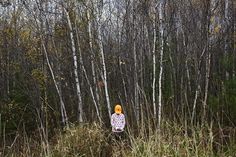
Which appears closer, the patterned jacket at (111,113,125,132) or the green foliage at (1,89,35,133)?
the patterned jacket at (111,113,125,132)

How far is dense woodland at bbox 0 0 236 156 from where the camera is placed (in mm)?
12328

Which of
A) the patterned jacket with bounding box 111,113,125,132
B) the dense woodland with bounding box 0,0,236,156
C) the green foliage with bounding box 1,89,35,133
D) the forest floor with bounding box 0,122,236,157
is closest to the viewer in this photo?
the forest floor with bounding box 0,122,236,157

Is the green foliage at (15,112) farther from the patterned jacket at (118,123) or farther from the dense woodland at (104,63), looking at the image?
the patterned jacket at (118,123)

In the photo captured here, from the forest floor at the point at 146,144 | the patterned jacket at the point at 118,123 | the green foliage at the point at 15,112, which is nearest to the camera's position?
the forest floor at the point at 146,144

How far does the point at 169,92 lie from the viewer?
14094mm

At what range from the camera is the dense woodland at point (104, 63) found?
1233 cm

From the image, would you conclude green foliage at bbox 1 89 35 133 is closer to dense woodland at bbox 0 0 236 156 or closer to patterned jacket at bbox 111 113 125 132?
dense woodland at bbox 0 0 236 156

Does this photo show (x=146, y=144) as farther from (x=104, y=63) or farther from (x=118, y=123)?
(x=104, y=63)

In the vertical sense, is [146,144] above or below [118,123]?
above

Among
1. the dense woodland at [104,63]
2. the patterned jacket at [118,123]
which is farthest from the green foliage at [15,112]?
the patterned jacket at [118,123]

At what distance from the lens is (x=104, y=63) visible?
12.2 meters

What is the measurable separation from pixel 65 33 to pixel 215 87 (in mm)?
6183

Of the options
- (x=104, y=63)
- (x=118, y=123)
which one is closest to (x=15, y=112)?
(x=104, y=63)

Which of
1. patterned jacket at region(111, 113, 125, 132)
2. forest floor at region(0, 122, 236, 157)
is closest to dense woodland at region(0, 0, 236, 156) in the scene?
patterned jacket at region(111, 113, 125, 132)
